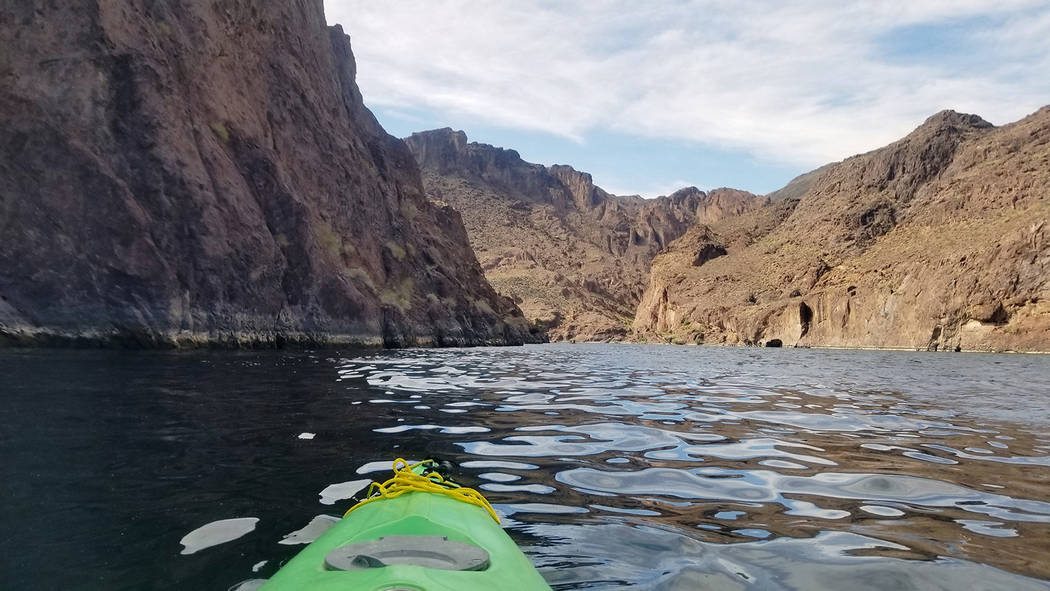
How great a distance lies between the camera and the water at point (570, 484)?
3439 mm

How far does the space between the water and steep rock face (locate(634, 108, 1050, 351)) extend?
55.1 metres

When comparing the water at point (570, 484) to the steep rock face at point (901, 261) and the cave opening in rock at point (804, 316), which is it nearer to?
the steep rock face at point (901, 261)

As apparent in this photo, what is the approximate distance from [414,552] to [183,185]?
Answer: 30.5m

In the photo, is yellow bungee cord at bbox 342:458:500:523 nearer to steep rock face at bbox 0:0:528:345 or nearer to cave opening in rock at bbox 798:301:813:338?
steep rock face at bbox 0:0:528:345

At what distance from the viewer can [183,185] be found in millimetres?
27906

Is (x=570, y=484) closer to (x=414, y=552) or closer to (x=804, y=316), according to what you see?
(x=414, y=552)

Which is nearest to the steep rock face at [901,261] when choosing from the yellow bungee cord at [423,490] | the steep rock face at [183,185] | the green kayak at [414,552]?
the steep rock face at [183,185]

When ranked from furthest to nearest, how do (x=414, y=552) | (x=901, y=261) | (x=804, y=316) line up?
(x=804, y=316) → (x=901, y=261) → (x=414, y=552)

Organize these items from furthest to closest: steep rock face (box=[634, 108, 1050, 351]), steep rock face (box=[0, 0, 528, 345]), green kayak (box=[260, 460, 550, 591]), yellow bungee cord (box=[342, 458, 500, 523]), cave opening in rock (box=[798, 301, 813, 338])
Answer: cave opening in rock (box=[798, 301, 813, 338]) < steep rock face (box=[634, 108, 1050, 351]) < steep rock face (box=[0, 0, 528, 345]) < yellow bungee cord (box=[342, 458, 500, 523]) < green kayak (box=[260, 460, 550, 591])

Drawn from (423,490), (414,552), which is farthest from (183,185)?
(414,552)

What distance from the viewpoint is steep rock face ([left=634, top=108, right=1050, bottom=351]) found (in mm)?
54500

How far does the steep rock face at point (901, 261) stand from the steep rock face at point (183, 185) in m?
51.0

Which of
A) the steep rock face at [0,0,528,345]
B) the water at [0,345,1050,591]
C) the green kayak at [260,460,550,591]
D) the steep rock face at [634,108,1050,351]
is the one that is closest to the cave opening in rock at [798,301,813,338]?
the steep rock face at [634,108,1050,351]

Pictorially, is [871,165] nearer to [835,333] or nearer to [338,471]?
[835,333]
